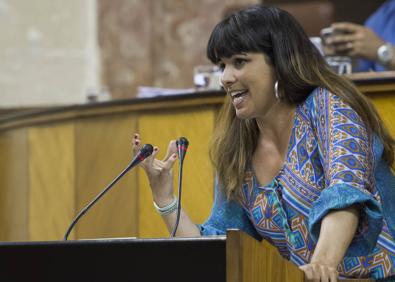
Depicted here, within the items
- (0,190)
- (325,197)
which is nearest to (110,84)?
(0,190)

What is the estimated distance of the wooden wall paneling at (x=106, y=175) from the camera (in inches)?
178

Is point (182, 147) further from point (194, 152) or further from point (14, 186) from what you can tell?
point (14, 186)

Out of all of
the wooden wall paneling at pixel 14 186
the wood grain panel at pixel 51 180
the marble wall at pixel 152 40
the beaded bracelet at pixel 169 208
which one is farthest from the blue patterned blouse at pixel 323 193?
the marble wall at pixel 152 40

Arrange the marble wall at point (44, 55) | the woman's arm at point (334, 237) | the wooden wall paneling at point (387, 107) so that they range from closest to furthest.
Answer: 1. the woman's arm at point (334, 237)
2. the wooden wall paneling at point (387, 107)
3. the marble wall at point (44, 55)

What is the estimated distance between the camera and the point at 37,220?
203 inches

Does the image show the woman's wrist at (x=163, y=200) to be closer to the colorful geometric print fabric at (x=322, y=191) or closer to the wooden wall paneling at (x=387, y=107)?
the colorful geometric print fabric at (x=322, y=191)

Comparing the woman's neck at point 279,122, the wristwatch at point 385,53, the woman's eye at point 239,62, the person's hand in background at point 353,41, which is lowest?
the woman's neck at point 279,122

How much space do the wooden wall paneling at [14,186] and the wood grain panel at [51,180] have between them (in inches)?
2.8

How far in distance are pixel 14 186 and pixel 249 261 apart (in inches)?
129

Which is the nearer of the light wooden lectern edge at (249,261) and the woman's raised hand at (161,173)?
the light wooden lectern edge at (249,261)

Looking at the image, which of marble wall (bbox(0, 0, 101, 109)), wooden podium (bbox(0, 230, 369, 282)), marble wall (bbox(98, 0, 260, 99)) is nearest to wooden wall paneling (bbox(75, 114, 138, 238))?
wooden podium (bbox(0, 230, 369, 282))

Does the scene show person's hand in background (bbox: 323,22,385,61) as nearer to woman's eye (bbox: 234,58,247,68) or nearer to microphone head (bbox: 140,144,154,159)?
woman's eye (bbox: 234,58,247,68)

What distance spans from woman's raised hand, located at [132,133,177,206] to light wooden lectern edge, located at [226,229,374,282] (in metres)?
0.77

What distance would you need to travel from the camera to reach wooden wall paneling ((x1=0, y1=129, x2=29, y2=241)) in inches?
208
